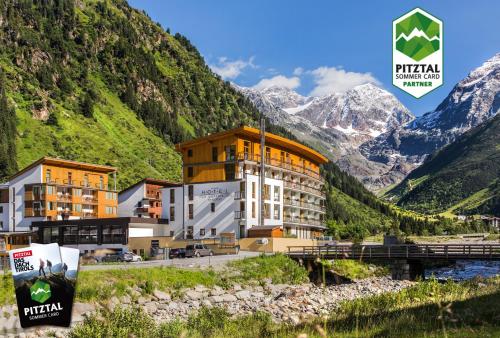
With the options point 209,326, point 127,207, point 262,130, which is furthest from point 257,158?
point 209,326

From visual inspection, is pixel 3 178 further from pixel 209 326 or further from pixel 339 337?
pixel 339 337

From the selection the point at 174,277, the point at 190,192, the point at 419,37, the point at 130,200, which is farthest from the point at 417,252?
the point at 130,200

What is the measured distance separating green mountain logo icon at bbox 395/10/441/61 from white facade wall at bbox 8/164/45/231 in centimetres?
8930

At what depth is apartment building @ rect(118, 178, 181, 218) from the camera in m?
109

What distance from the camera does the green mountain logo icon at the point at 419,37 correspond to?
887 inches

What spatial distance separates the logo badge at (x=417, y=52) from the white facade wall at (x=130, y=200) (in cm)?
9055

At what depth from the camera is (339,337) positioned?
13.1m

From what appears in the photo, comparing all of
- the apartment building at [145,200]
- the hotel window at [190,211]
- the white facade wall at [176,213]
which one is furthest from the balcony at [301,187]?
the apartment building at [145,200]

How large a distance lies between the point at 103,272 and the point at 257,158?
44.3 metres

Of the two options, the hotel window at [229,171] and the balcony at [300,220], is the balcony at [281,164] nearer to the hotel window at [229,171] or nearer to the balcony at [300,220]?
the hotel window at [229,171]

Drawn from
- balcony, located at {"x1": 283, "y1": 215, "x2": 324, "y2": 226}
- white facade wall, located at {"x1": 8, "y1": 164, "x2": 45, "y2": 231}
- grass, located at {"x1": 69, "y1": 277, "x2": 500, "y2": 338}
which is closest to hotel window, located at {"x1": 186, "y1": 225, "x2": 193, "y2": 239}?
balcony, located at {"x1": 283, "y1": 215, "x2": 324, "y2": 226}

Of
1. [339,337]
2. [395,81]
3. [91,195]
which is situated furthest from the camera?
[91,195]

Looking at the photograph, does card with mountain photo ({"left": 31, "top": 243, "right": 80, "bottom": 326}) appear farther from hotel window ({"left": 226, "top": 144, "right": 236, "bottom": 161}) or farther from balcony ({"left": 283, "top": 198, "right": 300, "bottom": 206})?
balcony ({"left": 283, "top": 198, "right": 300, "bottom": 206})

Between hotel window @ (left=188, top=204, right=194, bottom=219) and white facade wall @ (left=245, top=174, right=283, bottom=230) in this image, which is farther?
hotel window @ (left=188, top=204, right=194, bottom=219)
